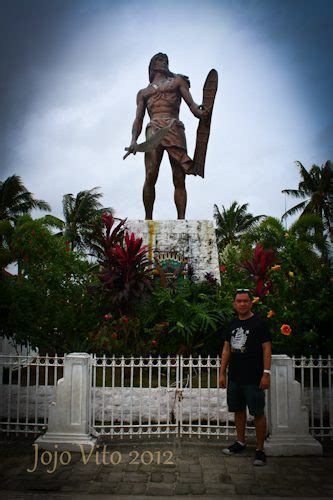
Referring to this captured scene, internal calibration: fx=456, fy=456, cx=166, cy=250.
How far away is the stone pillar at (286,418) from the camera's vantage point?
13.3 ft

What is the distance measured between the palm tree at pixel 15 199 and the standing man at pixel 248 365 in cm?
2318

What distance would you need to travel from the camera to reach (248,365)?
380 cm

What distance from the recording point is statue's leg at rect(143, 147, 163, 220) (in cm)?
834

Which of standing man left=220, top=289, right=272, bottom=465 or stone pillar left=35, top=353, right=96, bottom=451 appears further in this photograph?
stone pillar left=35, top=353, right=96, bottom=451

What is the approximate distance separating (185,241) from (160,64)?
344 centimetres

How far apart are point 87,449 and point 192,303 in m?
2.80

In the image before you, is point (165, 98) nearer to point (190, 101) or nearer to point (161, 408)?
point (190, 101)

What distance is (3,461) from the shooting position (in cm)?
384

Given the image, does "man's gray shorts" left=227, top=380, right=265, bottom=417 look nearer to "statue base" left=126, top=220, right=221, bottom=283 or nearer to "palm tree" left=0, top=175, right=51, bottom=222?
"statue base" left=126, top=220, right=221, bottom=283

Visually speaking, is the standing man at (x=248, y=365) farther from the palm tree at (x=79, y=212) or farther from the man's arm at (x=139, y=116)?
the palm tree at (x=79, y=212)

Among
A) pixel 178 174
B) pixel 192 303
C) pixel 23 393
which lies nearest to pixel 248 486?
pixel 23 393

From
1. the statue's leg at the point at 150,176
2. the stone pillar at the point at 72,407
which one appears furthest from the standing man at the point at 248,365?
the statue's leg at the point at 150,176

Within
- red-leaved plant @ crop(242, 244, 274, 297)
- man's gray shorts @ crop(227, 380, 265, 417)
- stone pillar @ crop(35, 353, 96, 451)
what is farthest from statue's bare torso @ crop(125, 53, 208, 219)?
man's gray shorts @ crop(227, 380, 265, 417)

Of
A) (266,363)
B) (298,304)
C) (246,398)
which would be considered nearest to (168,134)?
(298,304)
